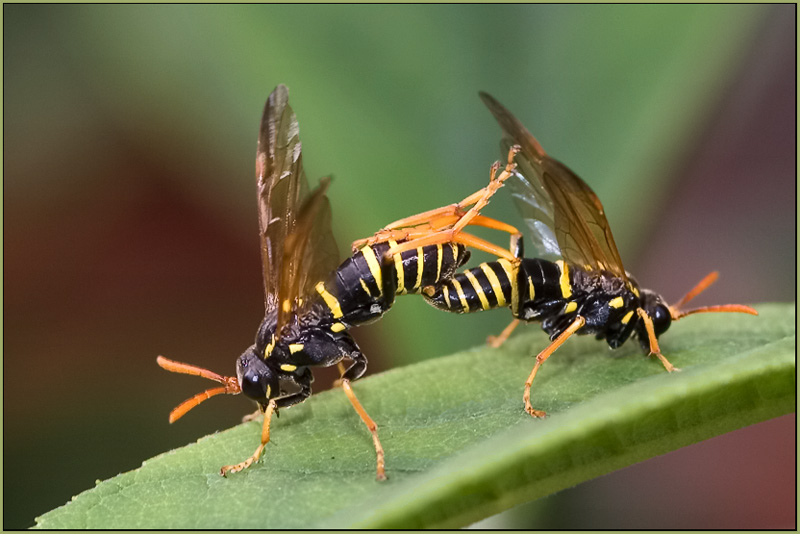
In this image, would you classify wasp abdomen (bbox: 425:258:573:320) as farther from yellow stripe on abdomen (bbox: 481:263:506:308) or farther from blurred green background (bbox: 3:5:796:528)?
blurred green background (bbox: 3:5:796:528)

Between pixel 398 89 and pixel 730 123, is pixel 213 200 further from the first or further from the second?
pixel 730 123

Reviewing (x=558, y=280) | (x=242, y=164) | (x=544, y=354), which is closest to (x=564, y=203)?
(x=558, y=280)

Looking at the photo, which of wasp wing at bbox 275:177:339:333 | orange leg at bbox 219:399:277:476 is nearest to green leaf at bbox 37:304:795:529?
orange leg at bbox 219:399:277:476

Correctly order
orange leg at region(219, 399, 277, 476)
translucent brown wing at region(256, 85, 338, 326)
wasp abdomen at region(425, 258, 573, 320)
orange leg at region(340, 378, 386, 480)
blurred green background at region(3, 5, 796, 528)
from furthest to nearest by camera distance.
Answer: blurred green background at region(3, 5, 796, 528), wasp abdomen at region(425, 258, 573, 320), translucent brown wing at region(256, 85, 338, 326), orange leg at region(219, 399, 277, 476), orange leg at region(340, 378, 386, 480)

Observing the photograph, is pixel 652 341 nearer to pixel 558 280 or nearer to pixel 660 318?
pixel 660 318

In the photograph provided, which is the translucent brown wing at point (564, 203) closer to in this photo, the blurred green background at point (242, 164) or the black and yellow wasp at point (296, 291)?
the black and yellow wasp at point (296, 291)

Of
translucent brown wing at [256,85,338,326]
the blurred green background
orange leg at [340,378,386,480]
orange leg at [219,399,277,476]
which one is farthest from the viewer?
the blurred green background

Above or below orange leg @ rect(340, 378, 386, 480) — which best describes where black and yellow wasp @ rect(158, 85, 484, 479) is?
above
